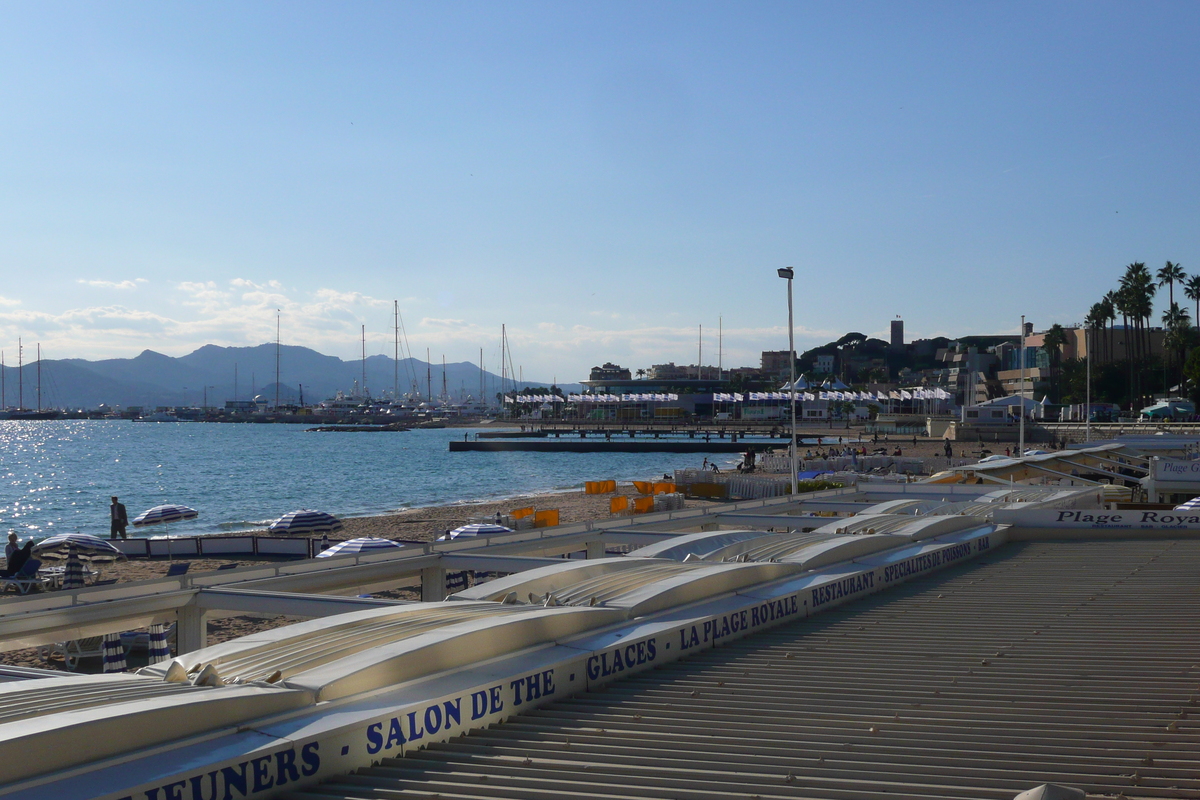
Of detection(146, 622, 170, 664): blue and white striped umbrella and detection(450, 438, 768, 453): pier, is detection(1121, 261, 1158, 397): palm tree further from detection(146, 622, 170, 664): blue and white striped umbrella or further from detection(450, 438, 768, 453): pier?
detection(146, 622, 170, 664): blue and white striped umbrella

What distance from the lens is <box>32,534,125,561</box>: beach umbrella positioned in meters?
26.5

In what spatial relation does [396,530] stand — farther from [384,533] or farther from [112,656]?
[112,656]

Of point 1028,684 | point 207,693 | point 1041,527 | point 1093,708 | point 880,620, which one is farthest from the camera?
point 1041,527

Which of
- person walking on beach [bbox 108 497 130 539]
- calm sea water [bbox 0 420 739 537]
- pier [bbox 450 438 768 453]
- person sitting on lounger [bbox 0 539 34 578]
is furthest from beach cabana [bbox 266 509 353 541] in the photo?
pier [bbox 450 438 768 453]

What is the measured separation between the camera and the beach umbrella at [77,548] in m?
26.5

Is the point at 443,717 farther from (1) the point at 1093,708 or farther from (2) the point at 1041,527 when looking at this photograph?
(2) the point at 1041,527

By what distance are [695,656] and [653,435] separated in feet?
426

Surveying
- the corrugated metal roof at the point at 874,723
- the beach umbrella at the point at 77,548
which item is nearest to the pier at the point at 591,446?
the beach umbrella at the point at 77,548

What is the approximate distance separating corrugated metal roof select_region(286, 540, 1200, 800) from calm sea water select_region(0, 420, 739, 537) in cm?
4109

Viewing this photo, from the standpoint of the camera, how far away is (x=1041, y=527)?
18.4 meters

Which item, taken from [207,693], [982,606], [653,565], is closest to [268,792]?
[207,693]

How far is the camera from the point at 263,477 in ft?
260

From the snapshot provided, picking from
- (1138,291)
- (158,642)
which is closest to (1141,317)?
(1138,291)

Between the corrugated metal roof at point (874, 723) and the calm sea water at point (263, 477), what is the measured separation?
41.1m
